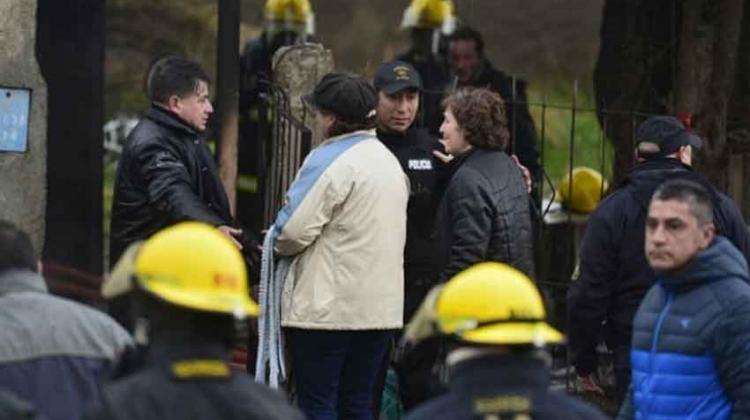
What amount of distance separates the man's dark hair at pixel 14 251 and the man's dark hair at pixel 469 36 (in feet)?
19.5

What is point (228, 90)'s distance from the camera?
1157 cm

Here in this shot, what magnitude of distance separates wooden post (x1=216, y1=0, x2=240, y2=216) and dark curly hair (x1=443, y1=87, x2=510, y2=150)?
6.85 ft

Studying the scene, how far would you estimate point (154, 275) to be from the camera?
5426mm

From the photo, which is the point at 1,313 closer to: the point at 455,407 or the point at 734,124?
the point at 455,407

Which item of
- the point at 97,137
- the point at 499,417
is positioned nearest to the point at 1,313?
the point at 499,417

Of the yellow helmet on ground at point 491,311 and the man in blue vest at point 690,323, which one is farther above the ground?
the yellow helmet on ground at point 491,311

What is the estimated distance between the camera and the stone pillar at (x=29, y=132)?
1016cm

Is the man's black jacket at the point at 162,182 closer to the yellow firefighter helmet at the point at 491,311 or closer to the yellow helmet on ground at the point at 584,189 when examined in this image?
the yellow helmet on ground at the point at 584,189

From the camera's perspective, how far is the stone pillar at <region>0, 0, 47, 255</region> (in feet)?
33.3

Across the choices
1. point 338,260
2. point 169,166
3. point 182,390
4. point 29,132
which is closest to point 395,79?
point 338,260

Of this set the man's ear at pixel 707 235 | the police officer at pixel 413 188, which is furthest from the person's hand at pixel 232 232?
the man's ear at pixel 707 235

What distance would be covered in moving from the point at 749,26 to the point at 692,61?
50 centimetres

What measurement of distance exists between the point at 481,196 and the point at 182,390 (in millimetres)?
4369

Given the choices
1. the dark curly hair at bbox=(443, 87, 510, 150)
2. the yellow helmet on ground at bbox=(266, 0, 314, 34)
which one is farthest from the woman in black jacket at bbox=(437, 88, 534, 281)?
the yellow helmet on ground at bbox=(266, 0, 314, 34)
